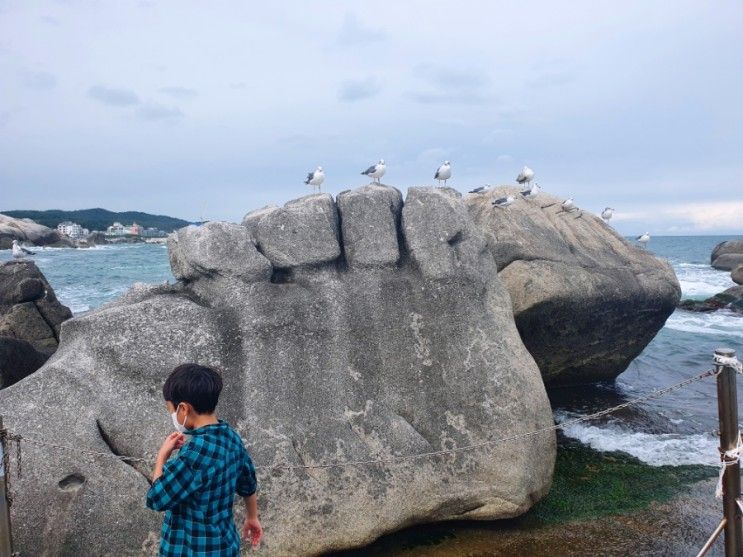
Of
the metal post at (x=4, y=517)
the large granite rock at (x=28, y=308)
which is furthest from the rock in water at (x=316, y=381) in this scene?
the large granite rock at (x=28, y=308)

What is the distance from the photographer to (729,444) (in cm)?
562

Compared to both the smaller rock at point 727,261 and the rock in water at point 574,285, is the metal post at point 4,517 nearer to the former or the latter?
the rock in water at point 574,285

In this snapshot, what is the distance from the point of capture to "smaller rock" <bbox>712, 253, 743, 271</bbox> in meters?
50.4

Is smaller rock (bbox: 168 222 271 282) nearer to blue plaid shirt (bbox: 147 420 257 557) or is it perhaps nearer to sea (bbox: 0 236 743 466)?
blue plaid shirt (bbox: 147 420 257 557)

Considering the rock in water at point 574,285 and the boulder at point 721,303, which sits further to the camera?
the boulder at point 721,303

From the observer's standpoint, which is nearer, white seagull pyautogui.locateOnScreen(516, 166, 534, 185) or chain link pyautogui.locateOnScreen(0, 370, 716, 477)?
chain link pyautogui.locateOnScreen(0, 370, 716, 477)

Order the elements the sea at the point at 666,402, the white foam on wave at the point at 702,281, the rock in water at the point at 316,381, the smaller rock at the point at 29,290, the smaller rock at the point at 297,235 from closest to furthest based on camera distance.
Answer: the rock in water at the point at 316,381, the smaller rock at the point at 297,235, the sea at the point at 666,402, the smaller rock at the point at 29,290, the white foam on wave at the point at 702,281

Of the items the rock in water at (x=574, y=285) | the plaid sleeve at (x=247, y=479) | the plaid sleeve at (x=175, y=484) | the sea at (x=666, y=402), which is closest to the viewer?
the plaid sleeve at (x=175, y=484)

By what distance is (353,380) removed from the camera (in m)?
7.51

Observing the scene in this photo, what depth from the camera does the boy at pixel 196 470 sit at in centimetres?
350

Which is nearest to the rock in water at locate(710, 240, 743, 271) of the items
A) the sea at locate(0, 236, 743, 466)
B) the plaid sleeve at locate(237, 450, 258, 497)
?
the sea at locate(0, 236, 743, 466)

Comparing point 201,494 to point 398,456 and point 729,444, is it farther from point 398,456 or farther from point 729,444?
point 729,444

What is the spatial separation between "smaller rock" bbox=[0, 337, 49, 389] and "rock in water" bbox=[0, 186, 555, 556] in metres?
2.71

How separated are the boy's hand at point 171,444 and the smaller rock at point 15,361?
21.8 feet
